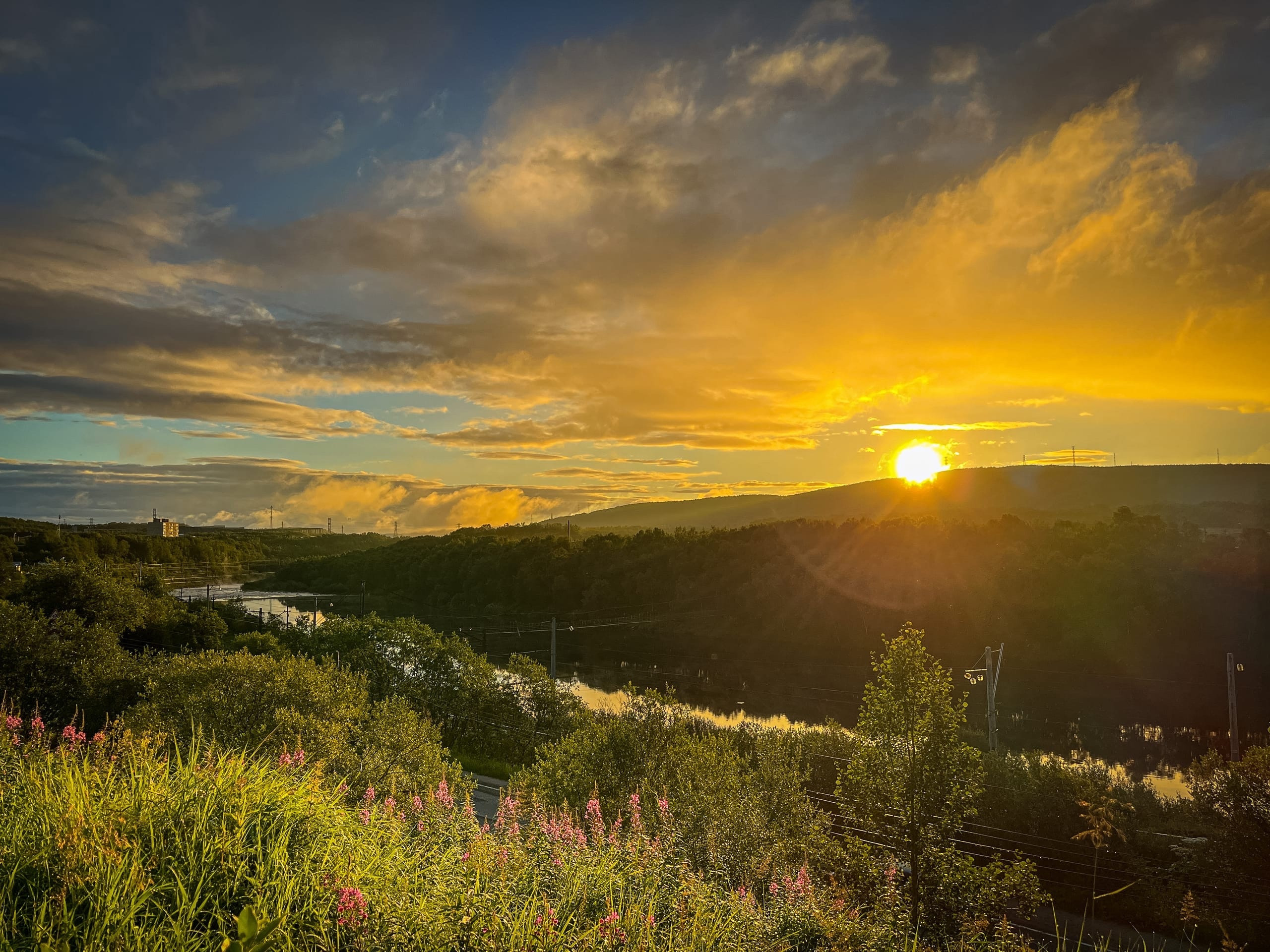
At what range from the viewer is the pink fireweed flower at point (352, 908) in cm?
463

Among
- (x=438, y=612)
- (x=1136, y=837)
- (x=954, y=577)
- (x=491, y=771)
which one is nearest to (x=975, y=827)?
(x=1136, y=837)

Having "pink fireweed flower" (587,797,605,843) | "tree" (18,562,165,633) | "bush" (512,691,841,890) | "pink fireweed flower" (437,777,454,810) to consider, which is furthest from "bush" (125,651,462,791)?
"tree" (18,562,165,633)

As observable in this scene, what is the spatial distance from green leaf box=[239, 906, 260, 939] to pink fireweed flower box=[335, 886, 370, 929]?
1776 mm

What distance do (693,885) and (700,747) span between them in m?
16.8

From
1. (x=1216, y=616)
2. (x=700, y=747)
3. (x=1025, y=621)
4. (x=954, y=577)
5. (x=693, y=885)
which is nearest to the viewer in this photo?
(x=693, y=885)

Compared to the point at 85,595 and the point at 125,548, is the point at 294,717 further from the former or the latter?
the point at 125,548

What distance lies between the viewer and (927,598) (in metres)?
76.9

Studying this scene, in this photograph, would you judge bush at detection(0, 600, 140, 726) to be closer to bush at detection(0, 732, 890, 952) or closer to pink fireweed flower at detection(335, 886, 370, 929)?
bush at detection(0, 732, 890, 952)

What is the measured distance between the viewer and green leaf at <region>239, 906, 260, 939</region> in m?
2.92

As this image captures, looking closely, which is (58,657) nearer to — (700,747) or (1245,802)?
(700,747)

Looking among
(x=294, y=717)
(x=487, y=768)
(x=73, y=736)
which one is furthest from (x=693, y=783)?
(x=487, y=768)

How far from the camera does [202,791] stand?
20.1 ft

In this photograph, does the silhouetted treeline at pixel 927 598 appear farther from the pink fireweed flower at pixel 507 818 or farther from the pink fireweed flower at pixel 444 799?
the pink fireweed flower at pixel 444 799

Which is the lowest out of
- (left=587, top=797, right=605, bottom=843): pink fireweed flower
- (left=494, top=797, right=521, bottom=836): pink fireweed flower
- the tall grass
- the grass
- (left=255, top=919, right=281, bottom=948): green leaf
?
the grass
